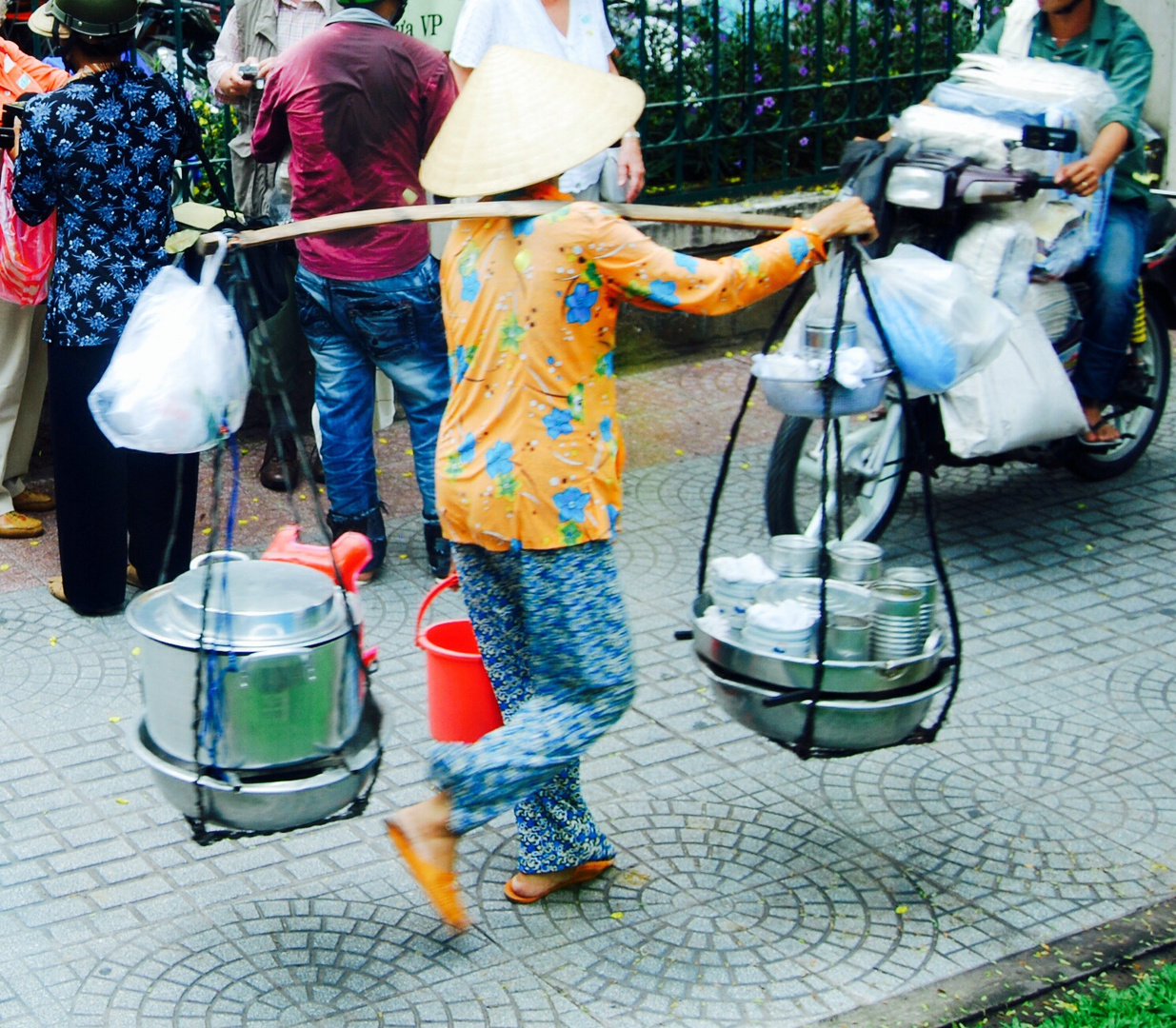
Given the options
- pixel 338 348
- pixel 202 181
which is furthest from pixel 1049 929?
pixel 202 181

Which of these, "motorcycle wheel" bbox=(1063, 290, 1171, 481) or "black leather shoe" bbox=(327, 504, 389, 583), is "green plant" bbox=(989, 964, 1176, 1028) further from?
"motorcycle wheel" bbox=(1063, 290, 1171, 481)

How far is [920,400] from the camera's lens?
574 cm

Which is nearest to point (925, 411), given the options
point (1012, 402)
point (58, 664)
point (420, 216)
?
point (1012, 402)

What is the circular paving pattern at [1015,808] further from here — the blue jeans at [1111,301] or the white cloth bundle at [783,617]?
the blue jeans at [1111,301]

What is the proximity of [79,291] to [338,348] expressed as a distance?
0.92 metres

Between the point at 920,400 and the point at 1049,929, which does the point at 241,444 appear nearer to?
the point at 920,400

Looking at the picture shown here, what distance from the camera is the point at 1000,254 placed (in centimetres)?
551

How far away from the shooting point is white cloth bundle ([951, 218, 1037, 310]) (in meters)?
5.51

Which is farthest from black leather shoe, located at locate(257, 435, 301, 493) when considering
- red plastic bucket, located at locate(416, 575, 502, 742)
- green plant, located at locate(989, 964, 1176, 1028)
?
green plant, located at locate(989, 964, 1176, 1028)

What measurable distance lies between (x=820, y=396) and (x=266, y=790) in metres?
1.63

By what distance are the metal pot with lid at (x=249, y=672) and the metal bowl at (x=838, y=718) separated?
2.95 feet

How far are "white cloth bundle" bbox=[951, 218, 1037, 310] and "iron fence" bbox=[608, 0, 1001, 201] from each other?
2720mm

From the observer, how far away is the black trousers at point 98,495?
5281mm

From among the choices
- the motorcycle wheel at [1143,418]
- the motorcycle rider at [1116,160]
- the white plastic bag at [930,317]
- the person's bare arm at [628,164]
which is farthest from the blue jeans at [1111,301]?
the white plastic bag at [930,317]
